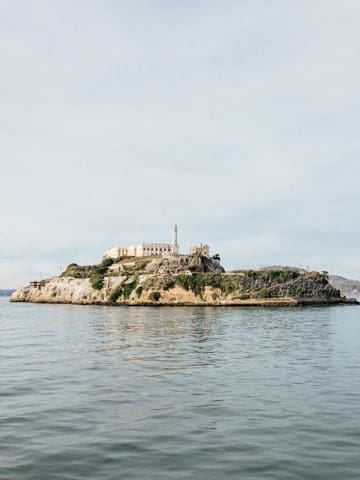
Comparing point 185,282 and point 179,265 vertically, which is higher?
point 179,265

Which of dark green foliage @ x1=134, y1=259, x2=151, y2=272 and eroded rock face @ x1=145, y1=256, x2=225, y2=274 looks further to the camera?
dark green foliage @ x1=134, y1=259, x2=151, y2=272

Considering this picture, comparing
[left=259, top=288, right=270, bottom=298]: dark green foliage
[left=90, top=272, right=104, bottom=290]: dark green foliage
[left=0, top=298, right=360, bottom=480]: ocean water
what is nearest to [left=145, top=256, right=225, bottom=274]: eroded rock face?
[left=90, top=272, right=104, bottom=290]: dark green foliage

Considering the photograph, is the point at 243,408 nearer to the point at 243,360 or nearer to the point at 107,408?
the point at 107,408

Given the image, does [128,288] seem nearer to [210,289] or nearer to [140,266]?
[210,289]

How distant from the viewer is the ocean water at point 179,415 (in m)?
11.3

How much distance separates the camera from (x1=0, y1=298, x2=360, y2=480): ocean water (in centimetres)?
1134

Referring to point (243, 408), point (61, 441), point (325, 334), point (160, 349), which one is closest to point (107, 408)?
point (61, 441)

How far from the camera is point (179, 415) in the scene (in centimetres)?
1586

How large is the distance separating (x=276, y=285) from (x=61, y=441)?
409ft

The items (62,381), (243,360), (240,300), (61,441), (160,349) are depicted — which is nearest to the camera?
(61,441)

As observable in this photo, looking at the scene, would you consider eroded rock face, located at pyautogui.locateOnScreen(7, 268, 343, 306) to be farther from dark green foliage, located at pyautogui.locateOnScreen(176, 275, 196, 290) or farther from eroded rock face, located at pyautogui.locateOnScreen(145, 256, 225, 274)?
eroded rock face, located at pyautogui.locateOnScreen(145, 256, 225, 274)

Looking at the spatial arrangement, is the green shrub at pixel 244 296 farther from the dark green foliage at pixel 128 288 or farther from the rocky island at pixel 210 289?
the dark green foliage at pixel 128 288

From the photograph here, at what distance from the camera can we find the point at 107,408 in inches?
663

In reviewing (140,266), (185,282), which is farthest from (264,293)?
(140,266)
